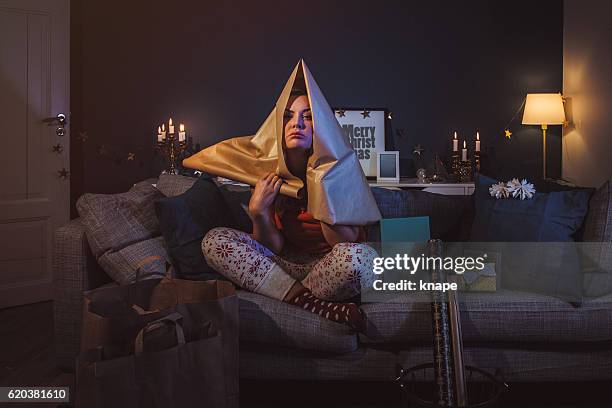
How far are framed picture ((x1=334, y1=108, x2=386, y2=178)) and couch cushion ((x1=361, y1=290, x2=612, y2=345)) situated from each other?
94.9 inches

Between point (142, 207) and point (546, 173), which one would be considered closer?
point (142, 207)

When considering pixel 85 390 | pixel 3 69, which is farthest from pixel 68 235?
pixel 3 69

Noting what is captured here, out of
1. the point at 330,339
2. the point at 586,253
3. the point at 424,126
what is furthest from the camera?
the point at 424,126

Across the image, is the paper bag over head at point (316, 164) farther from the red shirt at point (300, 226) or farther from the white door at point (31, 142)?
the white door at point (31, 142)

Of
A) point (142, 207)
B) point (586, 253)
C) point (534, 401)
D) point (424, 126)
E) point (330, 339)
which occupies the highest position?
point (424, 126)

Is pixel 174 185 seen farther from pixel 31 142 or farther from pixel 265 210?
pixel 31 142

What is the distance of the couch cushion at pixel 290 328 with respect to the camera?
6.03 feet

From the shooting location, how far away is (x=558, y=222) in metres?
2.12

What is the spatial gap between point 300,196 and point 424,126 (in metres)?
2.45

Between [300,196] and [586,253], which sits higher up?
[300,196]

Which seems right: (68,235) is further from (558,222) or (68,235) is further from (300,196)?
(558,222)

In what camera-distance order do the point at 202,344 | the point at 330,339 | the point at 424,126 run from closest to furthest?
the point at 202,344 < the point at 330,339 < the point at 424,126

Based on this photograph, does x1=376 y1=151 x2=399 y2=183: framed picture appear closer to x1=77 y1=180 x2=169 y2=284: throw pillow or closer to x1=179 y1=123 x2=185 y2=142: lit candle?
x1=179 y1=123 x2=185 y2=142: lit candle

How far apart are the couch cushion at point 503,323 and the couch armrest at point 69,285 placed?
41.6 inches
